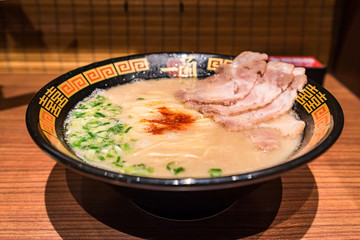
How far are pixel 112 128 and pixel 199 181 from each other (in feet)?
2.36

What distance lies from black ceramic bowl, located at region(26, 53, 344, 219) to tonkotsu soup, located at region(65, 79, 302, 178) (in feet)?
0.24

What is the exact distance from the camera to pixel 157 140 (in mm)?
1526

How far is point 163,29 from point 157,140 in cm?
181

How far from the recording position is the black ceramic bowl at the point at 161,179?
1029 millimetres

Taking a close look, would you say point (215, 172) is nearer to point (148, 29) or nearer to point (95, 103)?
point (95, 103)

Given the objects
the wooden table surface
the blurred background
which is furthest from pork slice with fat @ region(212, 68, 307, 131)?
the blurred background

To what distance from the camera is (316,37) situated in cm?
316

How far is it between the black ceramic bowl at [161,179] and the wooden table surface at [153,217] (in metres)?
0.09

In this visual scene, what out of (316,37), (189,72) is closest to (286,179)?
(189,72)

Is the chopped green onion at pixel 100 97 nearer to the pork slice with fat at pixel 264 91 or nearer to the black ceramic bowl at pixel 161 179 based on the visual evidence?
the black ceramic bowl at pixel 161 179

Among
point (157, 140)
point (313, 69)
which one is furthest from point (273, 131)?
point (313, 69)

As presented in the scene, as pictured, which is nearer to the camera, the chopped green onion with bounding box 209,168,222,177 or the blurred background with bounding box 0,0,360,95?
the chopped green onion with bounding box 209,168,222,177

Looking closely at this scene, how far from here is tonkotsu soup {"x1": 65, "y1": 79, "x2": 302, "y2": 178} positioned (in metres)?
1.33

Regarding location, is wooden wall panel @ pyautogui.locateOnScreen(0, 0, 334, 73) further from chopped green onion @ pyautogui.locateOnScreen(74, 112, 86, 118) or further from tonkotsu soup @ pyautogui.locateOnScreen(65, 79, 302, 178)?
chopped green onion @ pyautogui.locateOnScreen(74, 112, 86, 118)
